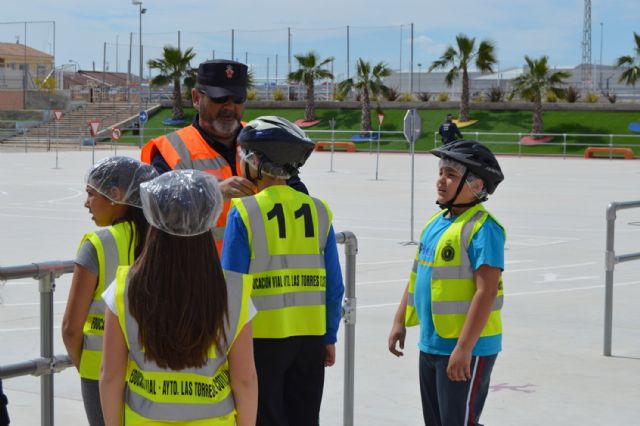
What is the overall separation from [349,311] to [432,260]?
3.83 ft

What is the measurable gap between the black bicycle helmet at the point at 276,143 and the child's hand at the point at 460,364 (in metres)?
1.06

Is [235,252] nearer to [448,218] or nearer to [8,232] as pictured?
[448,218]

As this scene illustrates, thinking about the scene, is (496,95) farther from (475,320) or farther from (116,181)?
(116,181)

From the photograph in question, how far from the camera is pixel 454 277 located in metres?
4.83

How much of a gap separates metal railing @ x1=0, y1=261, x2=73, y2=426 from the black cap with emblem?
3.50ft

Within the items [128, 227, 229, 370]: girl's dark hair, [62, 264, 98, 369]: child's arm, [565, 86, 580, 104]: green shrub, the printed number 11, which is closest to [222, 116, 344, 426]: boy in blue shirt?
the printed number 11

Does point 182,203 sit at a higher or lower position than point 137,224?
higher

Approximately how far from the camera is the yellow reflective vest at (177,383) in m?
3.34

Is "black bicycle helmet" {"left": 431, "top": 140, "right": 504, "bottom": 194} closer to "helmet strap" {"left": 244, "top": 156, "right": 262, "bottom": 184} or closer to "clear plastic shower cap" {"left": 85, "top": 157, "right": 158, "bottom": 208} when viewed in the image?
"helmet strap" {"left": 244, "top": 156, "right": 262, "bottom": 184}

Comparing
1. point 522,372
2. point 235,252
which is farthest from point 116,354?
point 522,372

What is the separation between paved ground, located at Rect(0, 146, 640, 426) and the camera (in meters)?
7.12

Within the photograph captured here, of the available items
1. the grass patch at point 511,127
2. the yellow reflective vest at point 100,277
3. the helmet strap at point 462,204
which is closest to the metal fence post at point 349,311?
the helmet strap at point 462,204

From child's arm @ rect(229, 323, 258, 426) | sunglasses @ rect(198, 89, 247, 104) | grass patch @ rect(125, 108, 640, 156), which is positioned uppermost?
grass patch @ rect(125, 108, 640, 156)

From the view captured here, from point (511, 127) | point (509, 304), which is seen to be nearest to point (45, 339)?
point (509, 304)
